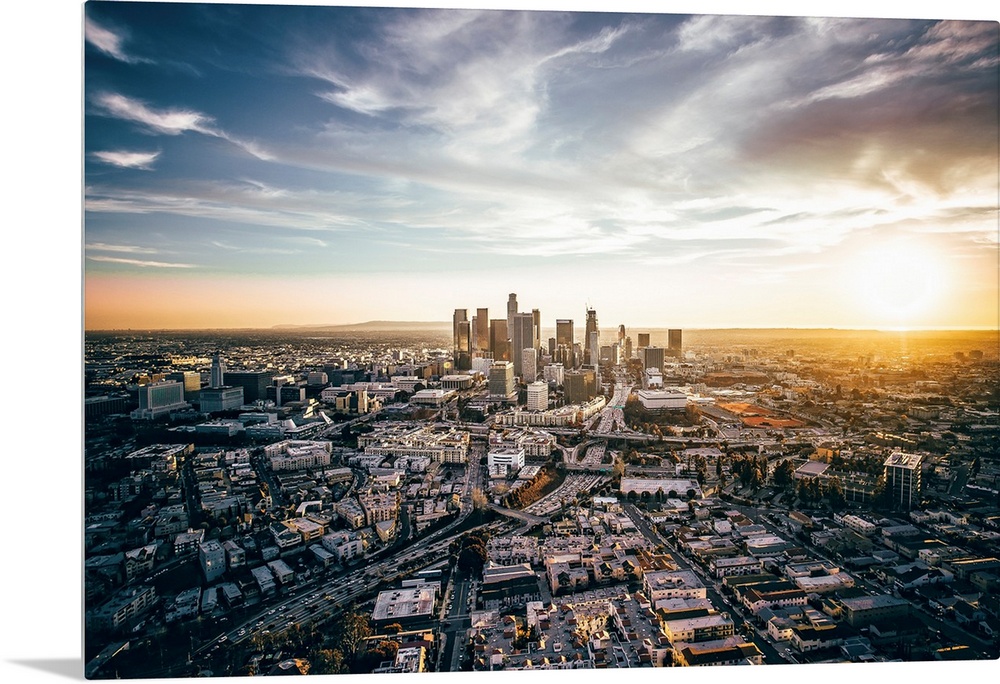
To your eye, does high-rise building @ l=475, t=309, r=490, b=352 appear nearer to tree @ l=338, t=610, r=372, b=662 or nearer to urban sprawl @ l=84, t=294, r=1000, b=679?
urban sprawl @ l=84, t=294, r=1000, b=679

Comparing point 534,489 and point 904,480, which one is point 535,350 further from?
point 904,480

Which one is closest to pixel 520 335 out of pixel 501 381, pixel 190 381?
pixel 501 381

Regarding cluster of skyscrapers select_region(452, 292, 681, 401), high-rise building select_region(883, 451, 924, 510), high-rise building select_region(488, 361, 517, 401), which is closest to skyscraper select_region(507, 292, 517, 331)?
cluster of skyscrapers select_region(452, 292, 681, 401)

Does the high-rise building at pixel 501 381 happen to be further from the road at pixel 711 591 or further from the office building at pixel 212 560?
the office building at pixel 212 560

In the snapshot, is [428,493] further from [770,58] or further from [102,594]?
[770,58]

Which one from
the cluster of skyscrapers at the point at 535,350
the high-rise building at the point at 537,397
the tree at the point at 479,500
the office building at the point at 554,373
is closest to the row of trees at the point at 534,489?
the tree at the point at 479,500

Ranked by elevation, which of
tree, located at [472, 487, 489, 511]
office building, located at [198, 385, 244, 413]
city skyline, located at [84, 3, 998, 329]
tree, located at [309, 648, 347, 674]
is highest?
city skyline, located at [84, 3, 998, 329]
